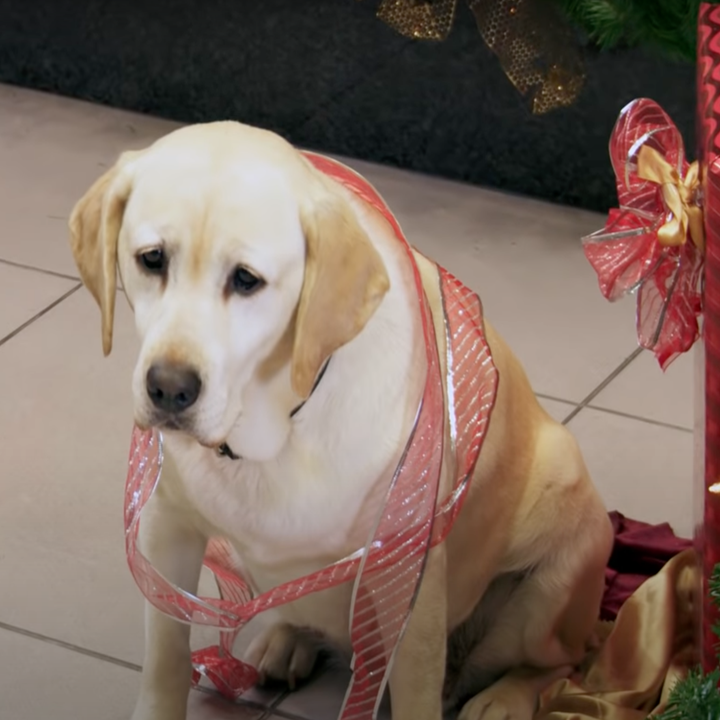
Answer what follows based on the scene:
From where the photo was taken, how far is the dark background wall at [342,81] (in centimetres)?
300

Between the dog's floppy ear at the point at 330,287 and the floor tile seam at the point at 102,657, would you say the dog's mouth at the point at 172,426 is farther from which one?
the floor tile seam at the point at 102,657

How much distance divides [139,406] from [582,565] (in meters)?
0.64

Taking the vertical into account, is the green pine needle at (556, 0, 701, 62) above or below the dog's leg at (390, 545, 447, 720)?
above

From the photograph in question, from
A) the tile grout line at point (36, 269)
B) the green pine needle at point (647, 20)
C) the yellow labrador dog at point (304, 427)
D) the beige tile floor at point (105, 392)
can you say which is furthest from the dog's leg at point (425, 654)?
the tile grout line at point (36, 269)

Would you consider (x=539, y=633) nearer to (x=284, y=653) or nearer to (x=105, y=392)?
(x=284, y=653)

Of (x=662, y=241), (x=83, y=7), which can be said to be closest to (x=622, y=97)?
(x=83, y=7)

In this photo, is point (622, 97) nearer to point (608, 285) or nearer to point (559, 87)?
point (559, 87)

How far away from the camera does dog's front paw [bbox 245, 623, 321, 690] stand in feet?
5.80

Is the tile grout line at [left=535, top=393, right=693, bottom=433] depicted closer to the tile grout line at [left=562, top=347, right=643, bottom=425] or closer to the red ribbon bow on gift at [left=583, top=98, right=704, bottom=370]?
the tile grout line at [left=562, top=347, right=643, bottom=425]

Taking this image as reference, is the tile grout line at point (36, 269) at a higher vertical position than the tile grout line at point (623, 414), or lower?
lower

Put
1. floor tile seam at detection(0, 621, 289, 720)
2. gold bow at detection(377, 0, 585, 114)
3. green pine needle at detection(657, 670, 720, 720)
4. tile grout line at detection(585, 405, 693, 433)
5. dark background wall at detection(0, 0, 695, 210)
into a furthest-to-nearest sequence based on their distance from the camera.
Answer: dark background wall at detection(0, 0, 695, 210) → gold bow at detection(377, 0, 585, 114) → tile grout line at detection(585, 405, 693, 433) → floor tile seam at detection(0, 621, 289, 720) → green pine needle at detection(657, 670, 720, 720)

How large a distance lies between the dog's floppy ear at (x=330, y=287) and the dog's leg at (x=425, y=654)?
0.30 m

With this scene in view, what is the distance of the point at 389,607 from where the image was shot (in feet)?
4.83

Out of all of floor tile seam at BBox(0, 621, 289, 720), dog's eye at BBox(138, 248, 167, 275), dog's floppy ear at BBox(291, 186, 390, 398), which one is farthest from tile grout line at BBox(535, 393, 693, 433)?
dog's eye at BBox(138, 248, 167, 275)
